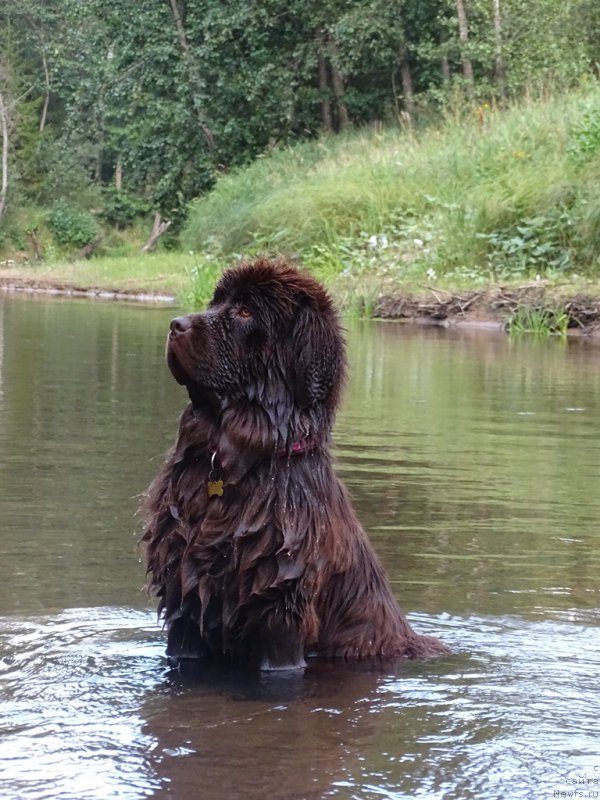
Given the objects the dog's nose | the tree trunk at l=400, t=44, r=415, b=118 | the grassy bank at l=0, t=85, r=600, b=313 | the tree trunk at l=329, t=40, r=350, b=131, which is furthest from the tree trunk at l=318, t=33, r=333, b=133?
the dog's nose

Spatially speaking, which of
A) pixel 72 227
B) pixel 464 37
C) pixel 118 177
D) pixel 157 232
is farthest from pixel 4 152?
pixel 464 37

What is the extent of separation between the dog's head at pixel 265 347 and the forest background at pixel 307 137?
14.7m

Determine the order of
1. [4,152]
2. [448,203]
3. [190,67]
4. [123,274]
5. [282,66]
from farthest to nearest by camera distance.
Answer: [4,152], [282,66], [190,67], [123,274], [448,203]

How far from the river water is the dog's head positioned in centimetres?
85

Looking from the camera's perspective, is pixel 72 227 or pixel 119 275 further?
pixel 72 227

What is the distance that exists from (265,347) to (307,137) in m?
34.1

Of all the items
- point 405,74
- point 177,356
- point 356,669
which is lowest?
point 356,669

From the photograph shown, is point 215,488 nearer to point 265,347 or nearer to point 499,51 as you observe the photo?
point 265,347

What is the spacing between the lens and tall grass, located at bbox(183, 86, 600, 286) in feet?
62.2

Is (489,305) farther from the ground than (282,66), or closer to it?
closer to it

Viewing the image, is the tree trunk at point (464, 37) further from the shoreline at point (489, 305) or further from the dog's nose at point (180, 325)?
the dog's nose at point (180, 325)

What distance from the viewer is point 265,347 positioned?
370 centimetres

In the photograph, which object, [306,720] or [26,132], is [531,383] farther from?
[26,132]

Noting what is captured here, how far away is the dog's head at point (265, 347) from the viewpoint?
3643mm
